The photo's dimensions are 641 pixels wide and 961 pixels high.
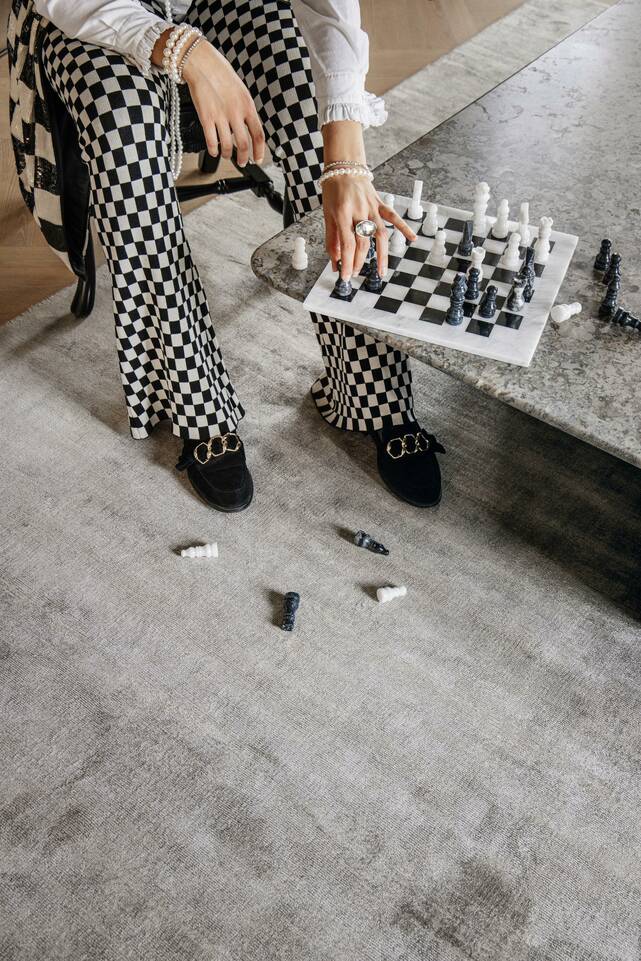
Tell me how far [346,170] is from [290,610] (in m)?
0.68

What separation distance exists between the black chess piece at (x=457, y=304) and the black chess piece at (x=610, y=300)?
7.5 inches

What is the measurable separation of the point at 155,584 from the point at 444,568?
492 mm

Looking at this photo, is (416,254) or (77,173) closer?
(416,254)

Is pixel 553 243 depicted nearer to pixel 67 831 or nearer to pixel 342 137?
pixel 342 137

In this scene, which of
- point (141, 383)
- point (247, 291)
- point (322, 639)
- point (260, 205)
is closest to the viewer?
point (322, 639)

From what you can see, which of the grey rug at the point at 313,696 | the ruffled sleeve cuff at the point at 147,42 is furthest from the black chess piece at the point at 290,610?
the ruffled sleeve cuff at the point at 147,42

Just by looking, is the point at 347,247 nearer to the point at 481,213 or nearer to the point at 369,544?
the point at 481,213

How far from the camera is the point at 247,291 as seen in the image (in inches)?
74.8

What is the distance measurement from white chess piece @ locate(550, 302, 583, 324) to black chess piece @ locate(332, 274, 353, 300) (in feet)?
0.92

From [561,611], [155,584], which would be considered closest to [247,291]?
[155,584]

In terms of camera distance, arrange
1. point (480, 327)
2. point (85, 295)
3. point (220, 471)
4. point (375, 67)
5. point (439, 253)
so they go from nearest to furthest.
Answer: point (480, 327)
point (439, 253)
point (220, 471)
point (85, 295)
point (375, 67)

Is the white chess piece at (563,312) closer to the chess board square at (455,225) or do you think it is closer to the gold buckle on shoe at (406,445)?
the chess board square at (455,225)

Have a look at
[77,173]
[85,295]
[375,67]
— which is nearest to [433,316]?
[77,173]

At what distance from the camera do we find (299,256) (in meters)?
1.17
